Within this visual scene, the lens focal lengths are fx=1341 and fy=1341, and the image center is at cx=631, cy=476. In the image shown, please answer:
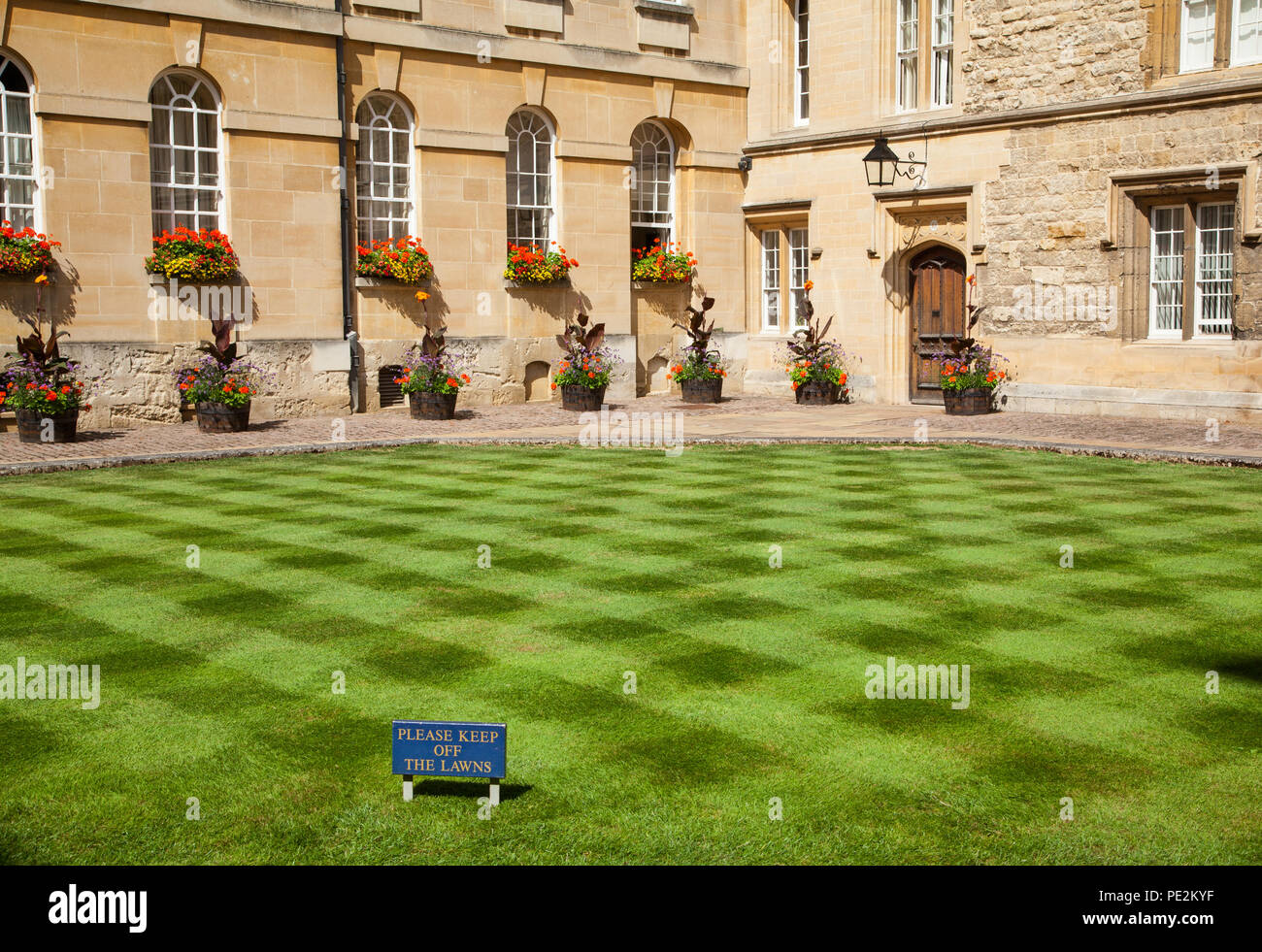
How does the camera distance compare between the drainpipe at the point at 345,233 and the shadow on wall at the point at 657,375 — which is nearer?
the drainpipe at the point at 345,233

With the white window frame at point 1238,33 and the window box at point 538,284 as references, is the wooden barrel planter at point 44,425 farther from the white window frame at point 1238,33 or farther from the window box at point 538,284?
the white window frame at point 1238,33

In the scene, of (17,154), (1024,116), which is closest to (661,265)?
(1024,116)

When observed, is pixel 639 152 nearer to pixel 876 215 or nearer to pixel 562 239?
pixel 562 239

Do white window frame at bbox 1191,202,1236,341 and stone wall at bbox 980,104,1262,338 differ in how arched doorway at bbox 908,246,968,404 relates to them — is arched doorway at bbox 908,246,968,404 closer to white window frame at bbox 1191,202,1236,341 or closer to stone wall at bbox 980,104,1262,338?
stone wall at bbox 980,104,1262,338

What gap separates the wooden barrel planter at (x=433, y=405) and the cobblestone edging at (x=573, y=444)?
2.90m

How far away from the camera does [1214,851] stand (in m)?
4.68

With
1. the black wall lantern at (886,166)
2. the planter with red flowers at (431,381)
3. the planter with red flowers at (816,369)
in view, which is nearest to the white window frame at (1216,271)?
the black wall lantern at (886,166)

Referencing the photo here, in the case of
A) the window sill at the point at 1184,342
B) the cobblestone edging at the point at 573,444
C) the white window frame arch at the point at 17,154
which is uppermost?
the white window frame arch at the point at 17,154

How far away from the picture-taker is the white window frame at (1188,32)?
18922 millimetres

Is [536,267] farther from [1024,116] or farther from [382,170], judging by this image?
[1024,116]

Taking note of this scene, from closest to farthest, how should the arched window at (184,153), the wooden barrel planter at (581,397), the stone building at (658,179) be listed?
the stone building at (658,179), the arched window at (184,153), the wooden barrel planter at (581,397)
